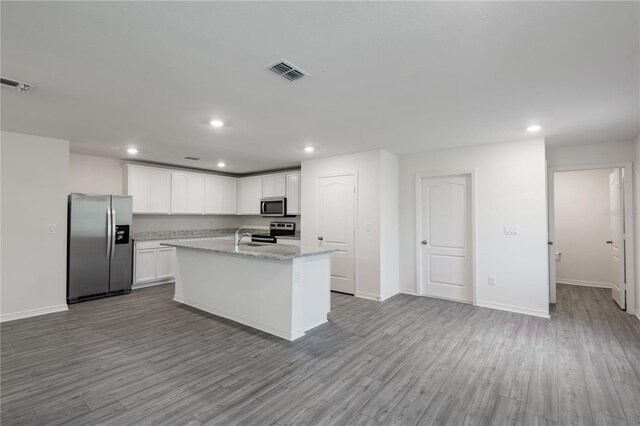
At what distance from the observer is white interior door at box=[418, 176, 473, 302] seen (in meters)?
4.87

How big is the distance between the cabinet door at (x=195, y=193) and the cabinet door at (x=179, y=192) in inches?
3.7

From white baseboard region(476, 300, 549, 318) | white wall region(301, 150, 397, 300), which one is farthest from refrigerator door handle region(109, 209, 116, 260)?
white baseboard region(476, 300, 549, 318)

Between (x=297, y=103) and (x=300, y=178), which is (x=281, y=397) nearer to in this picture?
(x=297, y=103)

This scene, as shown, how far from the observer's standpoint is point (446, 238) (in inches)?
198

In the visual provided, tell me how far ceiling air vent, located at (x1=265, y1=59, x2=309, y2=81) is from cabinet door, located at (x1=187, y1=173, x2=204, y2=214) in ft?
16.8

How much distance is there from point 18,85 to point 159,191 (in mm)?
3802

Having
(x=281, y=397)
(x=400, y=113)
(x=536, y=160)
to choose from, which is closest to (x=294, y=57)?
(x=400, y=113)

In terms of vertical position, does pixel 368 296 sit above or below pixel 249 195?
below

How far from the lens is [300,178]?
20.9 ft

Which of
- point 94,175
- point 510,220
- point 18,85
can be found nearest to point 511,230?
point 510,220

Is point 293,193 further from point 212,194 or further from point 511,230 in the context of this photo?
point 511,230

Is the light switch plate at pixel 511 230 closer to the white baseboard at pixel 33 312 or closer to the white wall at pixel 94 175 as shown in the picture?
the white baseboard at pixel 33 312

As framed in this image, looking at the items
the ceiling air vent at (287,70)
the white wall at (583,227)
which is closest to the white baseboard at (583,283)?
the white wall at (583,227)

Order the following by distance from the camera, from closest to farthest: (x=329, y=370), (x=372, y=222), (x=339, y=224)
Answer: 1. (x=329, y=370)
2. (x=372, y=222)
3. (x=339, y=224)
